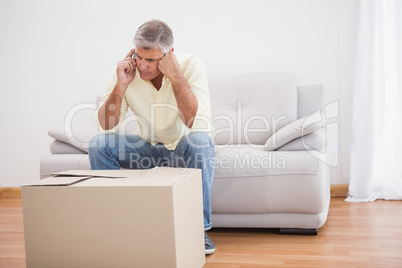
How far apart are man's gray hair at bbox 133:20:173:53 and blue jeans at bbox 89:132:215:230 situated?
397 millimetres

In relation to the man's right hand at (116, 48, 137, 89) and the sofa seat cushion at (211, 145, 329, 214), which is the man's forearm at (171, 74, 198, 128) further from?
the sofa seat cushion at (211, 145, 329, 214)

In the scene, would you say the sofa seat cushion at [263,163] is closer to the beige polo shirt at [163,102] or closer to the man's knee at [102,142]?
the beige polo shirt at [163,102]

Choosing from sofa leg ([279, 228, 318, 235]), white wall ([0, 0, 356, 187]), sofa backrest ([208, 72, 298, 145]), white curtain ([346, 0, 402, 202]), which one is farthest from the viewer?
white wall ([0, 0, 356, 187])

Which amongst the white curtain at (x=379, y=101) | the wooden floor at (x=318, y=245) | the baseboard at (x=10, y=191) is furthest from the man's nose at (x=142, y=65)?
the baseboard at (x=10, y=191)

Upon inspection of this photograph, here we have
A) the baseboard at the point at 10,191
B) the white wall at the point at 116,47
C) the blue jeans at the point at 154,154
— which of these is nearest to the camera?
the blue jeans at the point at 154,154

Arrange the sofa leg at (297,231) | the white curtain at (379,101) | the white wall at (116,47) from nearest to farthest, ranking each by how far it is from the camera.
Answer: the sofa leg at (297,231), the white curtain at (379,101), the white wall at (116,47)

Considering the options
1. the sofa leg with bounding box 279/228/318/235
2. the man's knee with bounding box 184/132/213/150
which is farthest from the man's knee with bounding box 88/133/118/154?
the sofa leg with bounding box 279/228/318/235

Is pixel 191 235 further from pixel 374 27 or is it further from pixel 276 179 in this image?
pixel 374 27

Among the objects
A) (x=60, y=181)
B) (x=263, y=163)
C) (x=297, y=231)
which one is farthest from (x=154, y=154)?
(x=297, y=231)

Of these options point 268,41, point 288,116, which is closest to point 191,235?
point 288,116

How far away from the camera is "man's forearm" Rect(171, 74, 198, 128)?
193cm

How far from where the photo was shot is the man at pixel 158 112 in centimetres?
192

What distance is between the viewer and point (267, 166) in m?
2.14

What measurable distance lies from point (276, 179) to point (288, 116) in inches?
24.9
